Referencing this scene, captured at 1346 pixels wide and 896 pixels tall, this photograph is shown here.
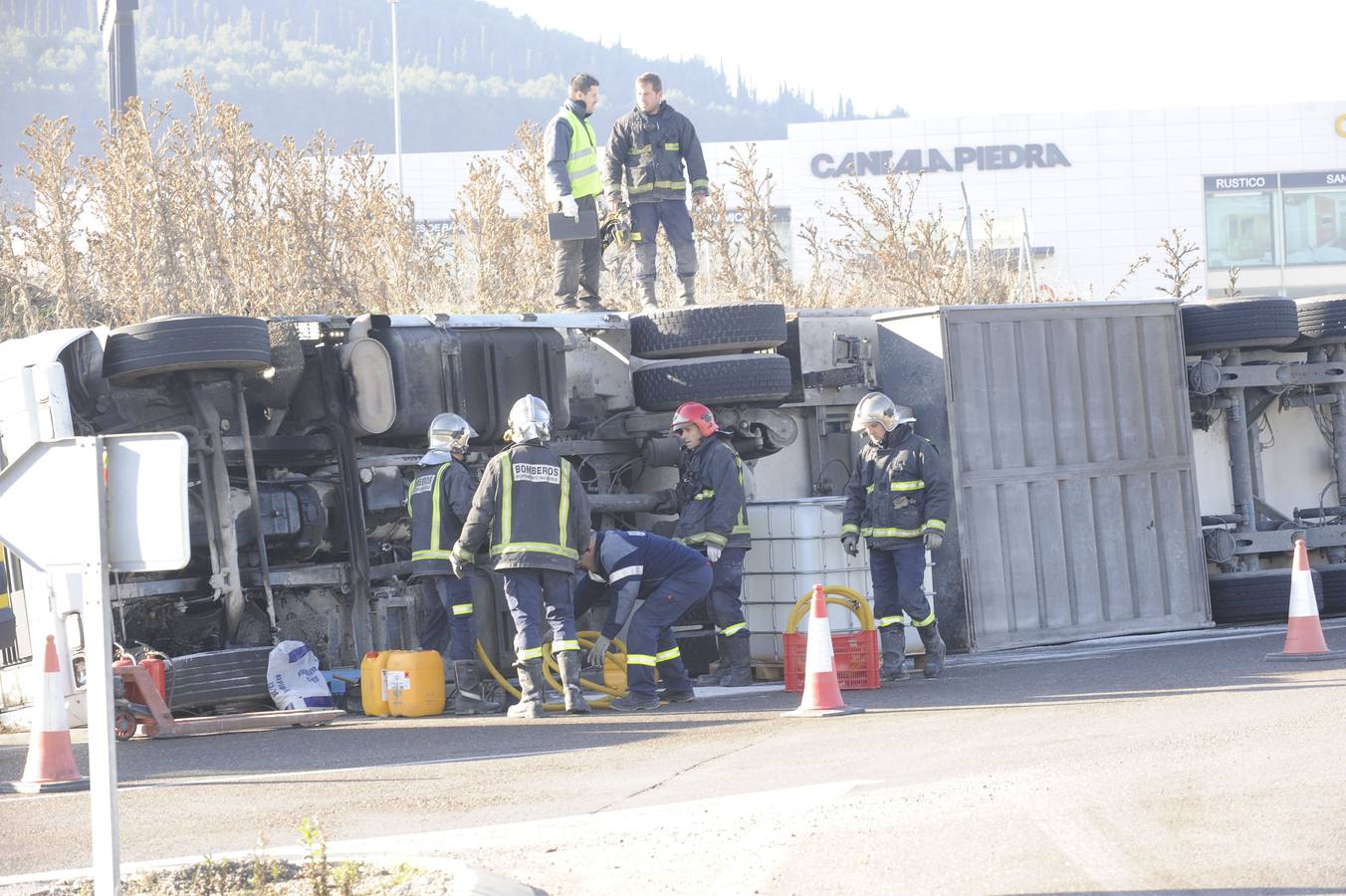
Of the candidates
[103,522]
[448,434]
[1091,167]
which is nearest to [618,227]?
[448,434]

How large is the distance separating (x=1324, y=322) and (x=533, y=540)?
26.6 ft

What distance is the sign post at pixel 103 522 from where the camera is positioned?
5.30m

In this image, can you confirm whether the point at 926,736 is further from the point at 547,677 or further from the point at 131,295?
the point at 131,295

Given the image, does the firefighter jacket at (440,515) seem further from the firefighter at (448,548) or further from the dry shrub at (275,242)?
the dry shrub at (275,242)

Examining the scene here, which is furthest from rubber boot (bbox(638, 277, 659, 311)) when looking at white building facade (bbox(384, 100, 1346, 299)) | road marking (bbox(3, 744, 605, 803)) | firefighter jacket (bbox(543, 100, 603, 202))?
white building facade (bbox(384, 100, 1346, 299))

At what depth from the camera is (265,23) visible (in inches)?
7077

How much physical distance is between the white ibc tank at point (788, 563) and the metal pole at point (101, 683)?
7.23 metres

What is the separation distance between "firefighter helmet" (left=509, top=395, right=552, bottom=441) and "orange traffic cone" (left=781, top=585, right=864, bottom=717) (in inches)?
77.6

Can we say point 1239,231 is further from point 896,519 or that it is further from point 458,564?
point 458,564

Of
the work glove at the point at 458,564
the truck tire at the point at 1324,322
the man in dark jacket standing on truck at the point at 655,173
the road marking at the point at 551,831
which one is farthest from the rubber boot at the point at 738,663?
the truck tire at the point at 1324,322

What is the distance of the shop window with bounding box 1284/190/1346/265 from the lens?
2404 inches

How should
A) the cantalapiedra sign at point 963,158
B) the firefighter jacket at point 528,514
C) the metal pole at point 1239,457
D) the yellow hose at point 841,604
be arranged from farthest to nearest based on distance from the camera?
the cantalapiedra sign at point 963,158
the metal pole at point 1239,457
the yellow hose at point 841,604
the firefighter jacket at point 528,514

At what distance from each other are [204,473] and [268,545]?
0.88m

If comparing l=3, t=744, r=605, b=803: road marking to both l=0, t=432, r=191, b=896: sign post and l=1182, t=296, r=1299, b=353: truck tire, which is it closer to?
l=0, t=432, r=191, b=896: sign post
